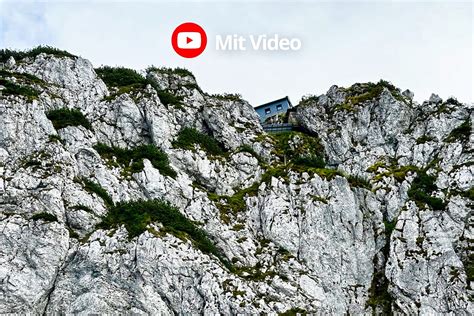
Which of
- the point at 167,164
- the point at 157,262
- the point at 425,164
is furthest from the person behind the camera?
the point at 425,164

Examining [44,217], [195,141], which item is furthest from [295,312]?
[195,141]

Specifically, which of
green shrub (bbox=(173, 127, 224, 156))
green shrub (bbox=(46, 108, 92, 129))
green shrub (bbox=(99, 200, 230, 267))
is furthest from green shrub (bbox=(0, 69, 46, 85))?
green shrub (bbox=(99, 200, 230, 267))

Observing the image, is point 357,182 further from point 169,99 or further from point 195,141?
point 169,99

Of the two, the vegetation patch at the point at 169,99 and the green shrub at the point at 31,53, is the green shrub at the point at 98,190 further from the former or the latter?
the green shrub at the point at 31,53

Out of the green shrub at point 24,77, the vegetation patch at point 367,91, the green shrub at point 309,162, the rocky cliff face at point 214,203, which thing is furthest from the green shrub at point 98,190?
the vegetation patch at point 367,91

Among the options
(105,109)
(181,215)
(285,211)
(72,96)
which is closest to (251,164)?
(285,211)

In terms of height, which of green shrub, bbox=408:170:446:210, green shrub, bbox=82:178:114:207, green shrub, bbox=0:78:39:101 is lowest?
green shrub, bbox=82:178:114:207

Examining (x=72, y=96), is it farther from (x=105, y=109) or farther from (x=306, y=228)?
(x=306, y=228)

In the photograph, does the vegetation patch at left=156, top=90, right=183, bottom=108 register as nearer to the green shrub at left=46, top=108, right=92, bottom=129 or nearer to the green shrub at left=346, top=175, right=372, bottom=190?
the green shrub at left=46, top=108, right=92, bottom=129
